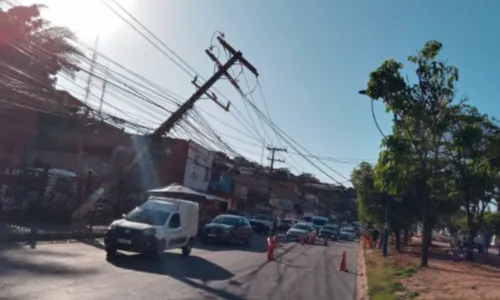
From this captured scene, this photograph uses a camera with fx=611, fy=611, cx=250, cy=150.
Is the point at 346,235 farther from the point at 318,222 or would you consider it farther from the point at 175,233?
the point at 175,233

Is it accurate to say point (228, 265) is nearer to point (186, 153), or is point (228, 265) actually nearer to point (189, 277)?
point (189, 277)

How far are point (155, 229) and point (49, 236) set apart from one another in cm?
501

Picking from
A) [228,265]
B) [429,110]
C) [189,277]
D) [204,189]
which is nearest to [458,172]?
[429,110]

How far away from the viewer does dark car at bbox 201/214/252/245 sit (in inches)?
1246

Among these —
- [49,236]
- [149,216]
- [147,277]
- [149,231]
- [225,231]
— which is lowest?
[147,277]

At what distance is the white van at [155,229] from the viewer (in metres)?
18.0

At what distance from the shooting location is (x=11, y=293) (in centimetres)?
995

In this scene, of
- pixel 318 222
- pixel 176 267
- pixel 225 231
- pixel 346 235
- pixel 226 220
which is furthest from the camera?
pixel 318 222

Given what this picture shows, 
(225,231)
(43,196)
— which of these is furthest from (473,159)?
(43,196)

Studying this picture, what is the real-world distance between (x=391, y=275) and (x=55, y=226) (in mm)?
13737

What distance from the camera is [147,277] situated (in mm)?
14352

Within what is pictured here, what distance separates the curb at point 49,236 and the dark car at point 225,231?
23.6 ft

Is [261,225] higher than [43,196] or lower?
higher

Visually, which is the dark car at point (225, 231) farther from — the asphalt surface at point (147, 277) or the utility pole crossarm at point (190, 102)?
the asphalt surface at point (147, 277)
